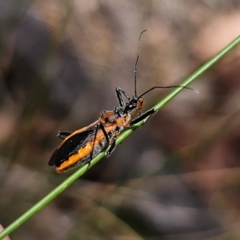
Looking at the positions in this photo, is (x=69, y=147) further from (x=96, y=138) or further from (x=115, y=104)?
(x=115, y=104)

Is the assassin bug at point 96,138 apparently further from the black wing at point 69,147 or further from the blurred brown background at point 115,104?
the blurred brown background at point 115,104

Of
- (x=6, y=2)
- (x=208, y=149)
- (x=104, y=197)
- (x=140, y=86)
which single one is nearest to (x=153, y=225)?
(x=104, y=197)

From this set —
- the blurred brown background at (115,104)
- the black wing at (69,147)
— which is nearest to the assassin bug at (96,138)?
the black wing at (69,147)

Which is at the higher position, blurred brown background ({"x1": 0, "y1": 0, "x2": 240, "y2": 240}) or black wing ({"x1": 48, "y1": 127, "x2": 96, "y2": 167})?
blurred brown background ({"x1": 0, "y1": 0, "x2": 240, "y2": 240})

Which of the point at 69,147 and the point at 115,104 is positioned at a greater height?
the point at 115,104

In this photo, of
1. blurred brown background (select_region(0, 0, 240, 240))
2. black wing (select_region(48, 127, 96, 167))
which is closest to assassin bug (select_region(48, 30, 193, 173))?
black wing (select_region(48, 127, 96, 167))

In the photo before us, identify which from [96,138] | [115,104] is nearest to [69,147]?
[96,138]

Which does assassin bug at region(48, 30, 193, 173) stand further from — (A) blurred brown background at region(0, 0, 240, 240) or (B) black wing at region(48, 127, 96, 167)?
(A) blurred brown background at region(0, 0, 240, 240)
